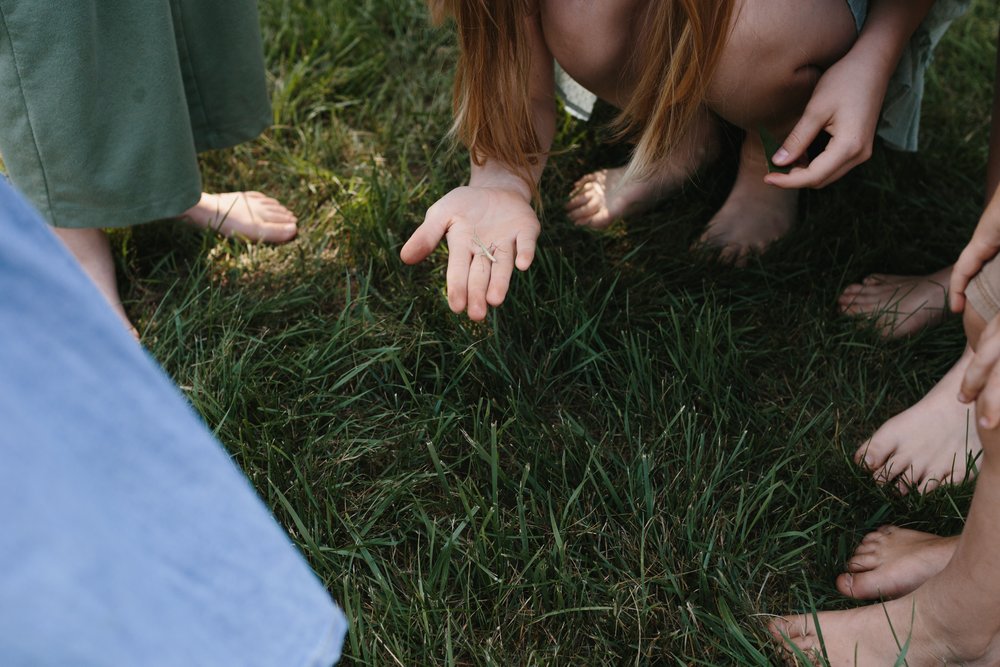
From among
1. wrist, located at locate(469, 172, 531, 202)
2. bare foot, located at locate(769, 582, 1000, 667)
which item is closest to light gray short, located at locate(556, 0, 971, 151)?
wrist, located at locate(469, 172, 531, 202)

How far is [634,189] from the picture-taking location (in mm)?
1681

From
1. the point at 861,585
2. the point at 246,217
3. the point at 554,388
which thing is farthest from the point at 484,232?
the point at 861,585

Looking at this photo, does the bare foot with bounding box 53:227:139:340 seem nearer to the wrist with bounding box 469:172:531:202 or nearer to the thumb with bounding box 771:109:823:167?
the wrist with bounding box 469:172:531:202

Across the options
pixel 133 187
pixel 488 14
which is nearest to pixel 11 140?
pixel 133 187

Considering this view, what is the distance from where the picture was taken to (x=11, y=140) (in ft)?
4.46

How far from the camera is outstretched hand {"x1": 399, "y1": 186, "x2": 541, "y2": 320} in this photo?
1220 mm

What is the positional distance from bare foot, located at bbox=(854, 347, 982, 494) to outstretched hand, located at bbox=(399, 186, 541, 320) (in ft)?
1.92

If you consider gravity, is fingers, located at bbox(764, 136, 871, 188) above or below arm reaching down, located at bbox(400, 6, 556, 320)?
above

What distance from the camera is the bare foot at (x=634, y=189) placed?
1.67m

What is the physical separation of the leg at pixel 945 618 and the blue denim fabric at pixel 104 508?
2.25 ft

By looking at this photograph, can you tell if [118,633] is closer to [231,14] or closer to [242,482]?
[242,482]

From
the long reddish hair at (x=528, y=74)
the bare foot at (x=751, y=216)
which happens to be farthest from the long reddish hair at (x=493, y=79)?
Result: the bare foot at (x=751, y=216)

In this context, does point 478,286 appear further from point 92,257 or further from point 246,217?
point 92,257

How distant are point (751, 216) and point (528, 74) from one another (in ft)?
1.72
